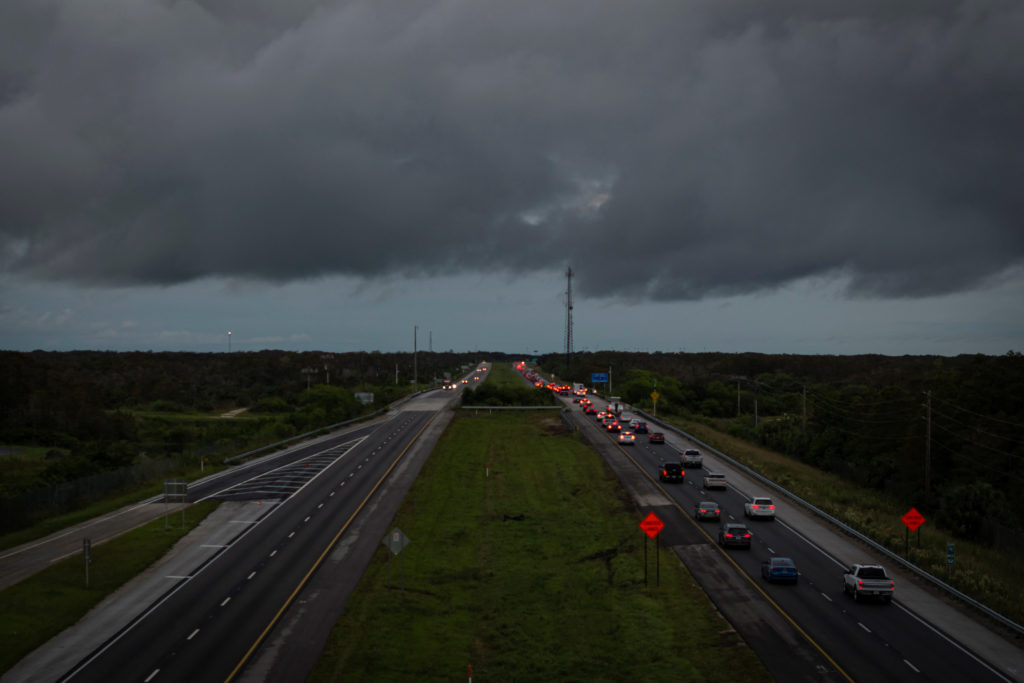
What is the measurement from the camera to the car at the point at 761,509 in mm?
43406

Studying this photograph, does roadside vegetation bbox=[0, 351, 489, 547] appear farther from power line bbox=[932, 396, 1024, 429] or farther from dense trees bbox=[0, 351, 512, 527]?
power line bbox=[932, 396, 1024, 429]

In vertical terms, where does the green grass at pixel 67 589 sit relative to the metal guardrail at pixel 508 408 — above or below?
below

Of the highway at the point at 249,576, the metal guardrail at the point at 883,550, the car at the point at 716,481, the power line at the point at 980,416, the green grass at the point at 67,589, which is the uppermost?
the power line at the point at 980,416

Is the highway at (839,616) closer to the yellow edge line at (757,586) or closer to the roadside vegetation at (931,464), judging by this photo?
the yellow edge line at (757,586)

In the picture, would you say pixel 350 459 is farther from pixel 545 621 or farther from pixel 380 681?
pixel 380 681

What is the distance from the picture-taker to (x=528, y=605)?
29.1 metres

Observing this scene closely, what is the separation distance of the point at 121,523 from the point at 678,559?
103ft

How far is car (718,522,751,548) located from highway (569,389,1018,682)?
1.18ft

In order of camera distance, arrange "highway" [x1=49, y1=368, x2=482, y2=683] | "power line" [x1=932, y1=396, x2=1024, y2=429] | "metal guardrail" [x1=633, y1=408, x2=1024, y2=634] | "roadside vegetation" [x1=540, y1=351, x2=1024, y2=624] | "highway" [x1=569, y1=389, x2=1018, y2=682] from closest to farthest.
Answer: "highway" [x1=569, y1=389, x2=1018, y2=682], "highway" [x1=49, y1=368, x2=482, y2=683], "metal guardrail" [x1=633, y1=408, x2=1024, y2=634], "roadside vegetation" [x1=540, y1=351, x2=1024, y2=624], "power line" [x1=932, y1=396, x2=1024, y2=429]

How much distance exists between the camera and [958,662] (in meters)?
22.7

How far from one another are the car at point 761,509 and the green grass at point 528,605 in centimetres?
656

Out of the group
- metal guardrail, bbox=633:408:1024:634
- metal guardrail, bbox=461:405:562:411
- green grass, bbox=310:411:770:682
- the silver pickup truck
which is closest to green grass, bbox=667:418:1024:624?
metal guardrail, bbox=633:408:1024:634

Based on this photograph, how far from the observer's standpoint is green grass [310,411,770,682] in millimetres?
22750

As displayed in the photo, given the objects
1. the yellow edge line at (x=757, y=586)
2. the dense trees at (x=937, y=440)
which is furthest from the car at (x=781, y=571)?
the dense trees at (x=937, y=440)
